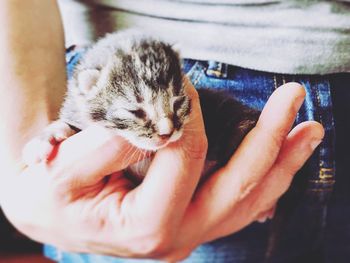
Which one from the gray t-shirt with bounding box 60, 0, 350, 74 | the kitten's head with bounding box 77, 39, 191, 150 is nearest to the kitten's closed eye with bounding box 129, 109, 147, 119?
the kitten's head with bounding box 77, 39, 191, 150

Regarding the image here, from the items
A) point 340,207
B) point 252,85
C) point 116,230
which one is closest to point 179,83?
point 252,85

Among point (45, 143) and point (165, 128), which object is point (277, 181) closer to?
point (165, 128)

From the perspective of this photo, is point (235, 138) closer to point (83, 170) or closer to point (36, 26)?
point (83, 170)

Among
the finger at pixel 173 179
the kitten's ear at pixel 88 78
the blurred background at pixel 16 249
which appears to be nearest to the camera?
the finger at pixel 173 179

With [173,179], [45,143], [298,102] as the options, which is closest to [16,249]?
[45,143]

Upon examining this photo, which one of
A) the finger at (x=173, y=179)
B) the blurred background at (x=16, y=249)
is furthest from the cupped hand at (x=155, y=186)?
the blurred background at (x=16, y=249)

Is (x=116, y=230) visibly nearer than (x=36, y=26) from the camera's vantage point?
Yes

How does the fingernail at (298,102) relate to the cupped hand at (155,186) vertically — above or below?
above

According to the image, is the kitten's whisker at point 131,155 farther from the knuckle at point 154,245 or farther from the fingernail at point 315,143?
the fingernail at point 315,143
